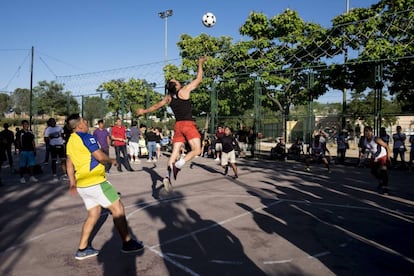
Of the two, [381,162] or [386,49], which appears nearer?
[381,162]

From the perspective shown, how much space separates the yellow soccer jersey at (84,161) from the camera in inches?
172

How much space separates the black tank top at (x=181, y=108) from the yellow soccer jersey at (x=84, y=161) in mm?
2654

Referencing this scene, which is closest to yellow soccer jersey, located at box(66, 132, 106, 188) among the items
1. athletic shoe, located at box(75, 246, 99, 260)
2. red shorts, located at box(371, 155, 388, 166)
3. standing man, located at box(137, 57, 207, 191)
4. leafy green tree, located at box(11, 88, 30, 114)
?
athletic shoe, located at box(75, 246, 99, 260)

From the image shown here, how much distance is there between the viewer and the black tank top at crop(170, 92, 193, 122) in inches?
269

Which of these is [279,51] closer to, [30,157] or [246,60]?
[246,60]

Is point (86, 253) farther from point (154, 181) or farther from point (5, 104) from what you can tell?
point (5, 104)

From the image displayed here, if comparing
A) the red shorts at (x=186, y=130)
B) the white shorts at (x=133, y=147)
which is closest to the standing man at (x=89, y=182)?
the red shorts at (x=186, y=130)

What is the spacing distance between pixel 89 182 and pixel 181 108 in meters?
2.93

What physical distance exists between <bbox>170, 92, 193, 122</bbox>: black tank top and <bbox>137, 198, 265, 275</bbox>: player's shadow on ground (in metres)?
1.88

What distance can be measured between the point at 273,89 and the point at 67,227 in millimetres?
18759

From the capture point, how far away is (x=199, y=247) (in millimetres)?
4789

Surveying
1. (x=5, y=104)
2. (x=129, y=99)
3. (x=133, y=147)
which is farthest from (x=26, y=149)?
(x=5, y=104)

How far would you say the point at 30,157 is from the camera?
10195 mm

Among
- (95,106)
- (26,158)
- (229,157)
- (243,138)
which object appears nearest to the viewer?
(26,158)
